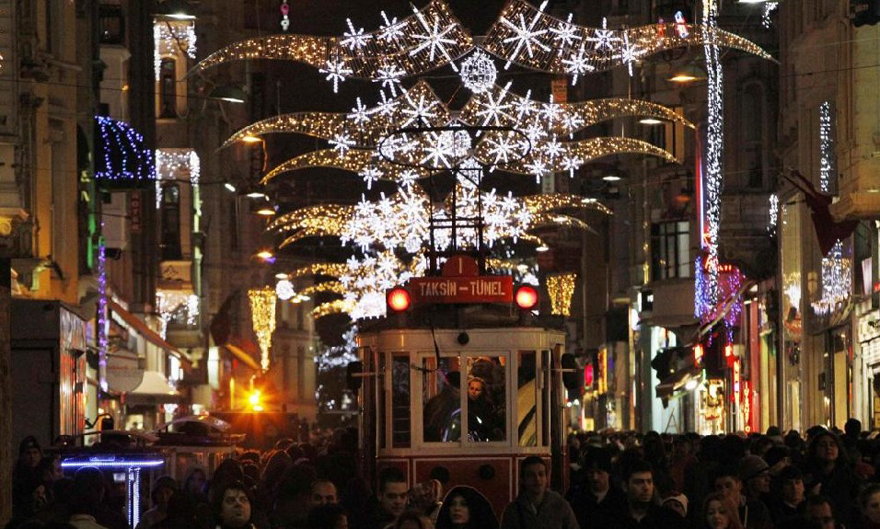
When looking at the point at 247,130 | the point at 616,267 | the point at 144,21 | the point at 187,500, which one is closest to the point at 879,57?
the point at 247,130

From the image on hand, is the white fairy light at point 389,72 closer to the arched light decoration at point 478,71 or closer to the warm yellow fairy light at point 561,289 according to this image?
the arched light decoration at point 478,71

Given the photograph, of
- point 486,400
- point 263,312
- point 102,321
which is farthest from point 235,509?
point 263,312

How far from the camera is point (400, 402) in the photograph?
A: 21500 mm

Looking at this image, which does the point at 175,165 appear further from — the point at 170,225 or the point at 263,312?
the point at 263,312

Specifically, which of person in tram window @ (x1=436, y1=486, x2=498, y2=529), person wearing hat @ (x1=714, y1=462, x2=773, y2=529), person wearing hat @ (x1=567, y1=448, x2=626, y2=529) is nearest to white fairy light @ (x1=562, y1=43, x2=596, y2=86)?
person wearing hat @ (x1=567, y1=448, x2=626, y2=529)

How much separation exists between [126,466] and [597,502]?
4992mm

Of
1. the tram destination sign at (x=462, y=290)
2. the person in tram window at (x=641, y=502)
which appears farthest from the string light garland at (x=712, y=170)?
the person in tram window at (x=641, y=502)

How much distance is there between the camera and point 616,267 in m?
76.9

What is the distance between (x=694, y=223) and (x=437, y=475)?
123ft

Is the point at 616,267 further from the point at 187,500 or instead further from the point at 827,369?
the point at 187,500

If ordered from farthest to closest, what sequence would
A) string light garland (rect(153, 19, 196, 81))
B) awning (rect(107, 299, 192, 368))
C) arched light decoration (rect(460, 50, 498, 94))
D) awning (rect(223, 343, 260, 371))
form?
awning (rect(223, 343, 260, 371)) → string light garland (rect(153, 19, 196, 81)) → awning (rect(107, 299, 192, 368)) → arched light decoration (rect(460, 50, 498, 94))

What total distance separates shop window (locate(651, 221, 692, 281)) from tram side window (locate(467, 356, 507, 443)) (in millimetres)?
38134

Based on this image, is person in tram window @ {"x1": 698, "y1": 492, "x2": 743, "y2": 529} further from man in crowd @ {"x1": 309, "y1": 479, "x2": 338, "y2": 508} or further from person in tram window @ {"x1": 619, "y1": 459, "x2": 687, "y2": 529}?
man in crowd @ {"x1": 309, "y1": 479, "x2": 338, "y2": 508}

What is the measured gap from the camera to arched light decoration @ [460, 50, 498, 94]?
32875 millimetres
